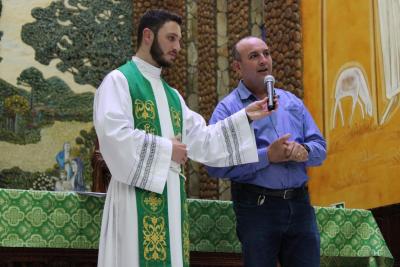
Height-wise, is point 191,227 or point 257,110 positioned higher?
point 257,110

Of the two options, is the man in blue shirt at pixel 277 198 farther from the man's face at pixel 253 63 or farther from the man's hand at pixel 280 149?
the man's face at pixel 253 63

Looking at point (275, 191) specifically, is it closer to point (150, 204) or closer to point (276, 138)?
point (276, 138)

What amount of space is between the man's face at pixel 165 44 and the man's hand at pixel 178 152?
0.49 m

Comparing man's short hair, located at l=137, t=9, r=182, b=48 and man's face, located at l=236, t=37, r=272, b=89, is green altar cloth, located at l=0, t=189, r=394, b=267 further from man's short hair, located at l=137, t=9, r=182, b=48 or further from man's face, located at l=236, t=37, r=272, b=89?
man's short hair, located at l=137, t=9, r=182, b=48

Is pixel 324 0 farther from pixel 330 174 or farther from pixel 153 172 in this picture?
pixel 153 172

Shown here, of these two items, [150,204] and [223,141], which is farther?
[223,141]

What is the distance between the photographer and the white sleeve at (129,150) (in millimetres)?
3617

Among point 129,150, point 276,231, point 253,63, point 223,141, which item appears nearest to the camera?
point 129,150

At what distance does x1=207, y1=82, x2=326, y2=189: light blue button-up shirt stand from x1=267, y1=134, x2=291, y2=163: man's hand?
49 mm

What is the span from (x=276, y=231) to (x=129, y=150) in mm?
906

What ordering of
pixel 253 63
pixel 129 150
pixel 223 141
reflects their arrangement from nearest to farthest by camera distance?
pixel 129 150
pixel 223 141
pixel 253 63

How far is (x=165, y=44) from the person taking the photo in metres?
3.96

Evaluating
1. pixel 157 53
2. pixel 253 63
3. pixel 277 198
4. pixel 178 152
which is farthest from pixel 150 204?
pixel 253 63

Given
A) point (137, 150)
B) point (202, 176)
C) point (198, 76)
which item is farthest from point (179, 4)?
point (137, 150)
